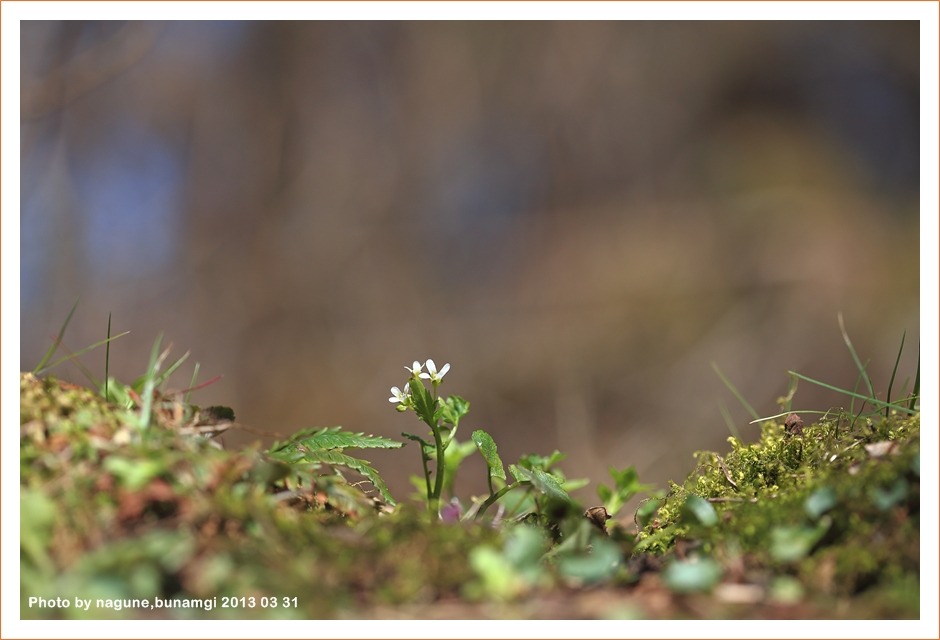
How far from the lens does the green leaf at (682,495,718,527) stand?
1203 millimetres

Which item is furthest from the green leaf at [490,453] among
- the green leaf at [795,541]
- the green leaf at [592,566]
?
the green leaf at [795,541]

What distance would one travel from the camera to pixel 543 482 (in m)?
1.34

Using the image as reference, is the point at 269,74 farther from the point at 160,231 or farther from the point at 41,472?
the point at 41,472

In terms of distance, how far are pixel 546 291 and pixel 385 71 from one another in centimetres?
248

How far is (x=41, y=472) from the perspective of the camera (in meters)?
1.03

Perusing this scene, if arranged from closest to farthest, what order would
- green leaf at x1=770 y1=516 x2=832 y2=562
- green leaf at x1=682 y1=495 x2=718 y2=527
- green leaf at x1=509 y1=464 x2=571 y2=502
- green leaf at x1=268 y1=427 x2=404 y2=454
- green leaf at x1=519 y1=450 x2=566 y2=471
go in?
green leaf at x1=770 y1=516 x2=832 y2=562, green leaf at x1=682 y1=495 x2=718 y2=527, green leaf at x1=509 y1=464 x2=571 y2=502, green leaf at x1=268 y1=427 x2=404 y2=454, green leaf at x1=519 y1=450 x2=566 y2=471

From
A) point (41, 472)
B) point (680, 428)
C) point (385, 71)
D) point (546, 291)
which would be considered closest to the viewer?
point (41, 472)

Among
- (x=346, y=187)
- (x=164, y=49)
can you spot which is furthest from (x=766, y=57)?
(x=164, y=49)

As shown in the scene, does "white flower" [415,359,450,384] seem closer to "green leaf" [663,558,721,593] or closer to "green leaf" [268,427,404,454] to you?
"green leaf" [268,427,404,454]

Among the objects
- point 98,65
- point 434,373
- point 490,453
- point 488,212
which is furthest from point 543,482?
point 98,65

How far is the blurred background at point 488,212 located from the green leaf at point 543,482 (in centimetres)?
445

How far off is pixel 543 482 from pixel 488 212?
5.23 m

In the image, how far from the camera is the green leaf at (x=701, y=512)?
1.20 meters

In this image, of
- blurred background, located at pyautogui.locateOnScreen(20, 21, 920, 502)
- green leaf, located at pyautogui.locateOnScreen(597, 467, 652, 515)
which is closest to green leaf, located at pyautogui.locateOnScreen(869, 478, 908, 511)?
green leaf, located at pyautogui.locateOnScreen(597, 467, 652, 515)
